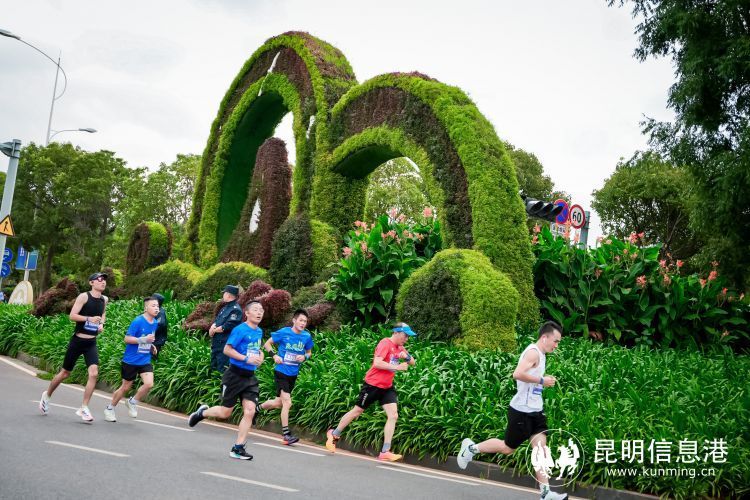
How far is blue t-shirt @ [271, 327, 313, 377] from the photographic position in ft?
28.9

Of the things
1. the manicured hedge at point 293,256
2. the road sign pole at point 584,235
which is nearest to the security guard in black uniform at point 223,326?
the manicured hedge at point 293,256

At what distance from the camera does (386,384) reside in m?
8.05

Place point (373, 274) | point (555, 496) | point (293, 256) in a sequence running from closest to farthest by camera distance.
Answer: point (555, 496) < point (373, 274) < point (293, 256)

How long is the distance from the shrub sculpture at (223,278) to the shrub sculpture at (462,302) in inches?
215

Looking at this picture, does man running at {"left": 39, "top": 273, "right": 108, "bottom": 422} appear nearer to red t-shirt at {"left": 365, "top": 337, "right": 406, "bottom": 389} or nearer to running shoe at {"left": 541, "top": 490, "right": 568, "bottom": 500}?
red t-shirt at {"left": 365, "top": 337, "right": 406, "bottom": 389}

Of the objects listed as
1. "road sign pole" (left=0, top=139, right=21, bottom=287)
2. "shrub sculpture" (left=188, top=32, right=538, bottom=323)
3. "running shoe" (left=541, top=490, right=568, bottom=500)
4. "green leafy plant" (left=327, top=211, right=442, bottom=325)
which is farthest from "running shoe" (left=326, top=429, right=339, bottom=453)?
"road sign pole" (left=0, top=139, right=21, bottom=287)

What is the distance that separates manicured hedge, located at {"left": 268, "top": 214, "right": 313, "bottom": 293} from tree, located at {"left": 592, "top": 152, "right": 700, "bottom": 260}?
1857cm

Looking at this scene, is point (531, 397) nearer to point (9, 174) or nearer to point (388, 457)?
point (388, 457)

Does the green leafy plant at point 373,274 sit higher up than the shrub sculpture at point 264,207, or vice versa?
the shrub sculpture at point 264,207

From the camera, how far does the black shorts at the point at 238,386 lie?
301 inches

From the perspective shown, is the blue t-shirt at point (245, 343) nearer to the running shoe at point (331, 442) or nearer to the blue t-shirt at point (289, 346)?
the blue t-shirt at point (289, 346)

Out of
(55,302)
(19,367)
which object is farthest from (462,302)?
(55,302)

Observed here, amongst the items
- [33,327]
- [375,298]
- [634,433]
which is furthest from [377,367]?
[33,327]

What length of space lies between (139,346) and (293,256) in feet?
20.4
